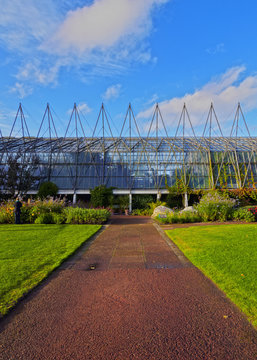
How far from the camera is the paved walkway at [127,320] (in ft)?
9.08

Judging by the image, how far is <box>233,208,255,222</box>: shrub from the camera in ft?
51.2

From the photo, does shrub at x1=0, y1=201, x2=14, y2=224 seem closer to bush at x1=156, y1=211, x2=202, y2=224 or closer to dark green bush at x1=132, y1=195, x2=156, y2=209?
bush at x1=156, y1=211, x2=202, y2=224

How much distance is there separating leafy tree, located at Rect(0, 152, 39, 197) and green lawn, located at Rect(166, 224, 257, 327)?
2668 cm

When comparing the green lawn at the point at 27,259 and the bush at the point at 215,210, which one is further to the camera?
the bush at the point at 215,210

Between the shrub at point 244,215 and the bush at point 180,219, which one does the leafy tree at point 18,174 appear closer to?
the bush at point 180,219

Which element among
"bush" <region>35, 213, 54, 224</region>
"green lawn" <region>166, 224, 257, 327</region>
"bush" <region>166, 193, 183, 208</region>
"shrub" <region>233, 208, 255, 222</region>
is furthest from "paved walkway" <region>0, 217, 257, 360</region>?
"bush" <region>166, 193, 183, 208</region>

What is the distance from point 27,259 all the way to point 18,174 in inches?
1139

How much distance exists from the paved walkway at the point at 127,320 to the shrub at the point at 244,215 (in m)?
12.0

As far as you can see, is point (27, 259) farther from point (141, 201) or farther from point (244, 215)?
point (141, 201)

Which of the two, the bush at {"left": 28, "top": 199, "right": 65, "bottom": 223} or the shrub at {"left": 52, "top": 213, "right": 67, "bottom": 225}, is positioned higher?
the bush at {"left": 28, "top": 199, "right": 65, "bottom": 223}

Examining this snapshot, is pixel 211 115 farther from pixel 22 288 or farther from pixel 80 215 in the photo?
pixel 22 288

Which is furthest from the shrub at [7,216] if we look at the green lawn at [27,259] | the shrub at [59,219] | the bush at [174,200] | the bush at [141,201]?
the bush at [174,200]

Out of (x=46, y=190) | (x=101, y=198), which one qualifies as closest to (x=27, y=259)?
(x=101, y=198)

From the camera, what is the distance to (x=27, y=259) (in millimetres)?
6559
